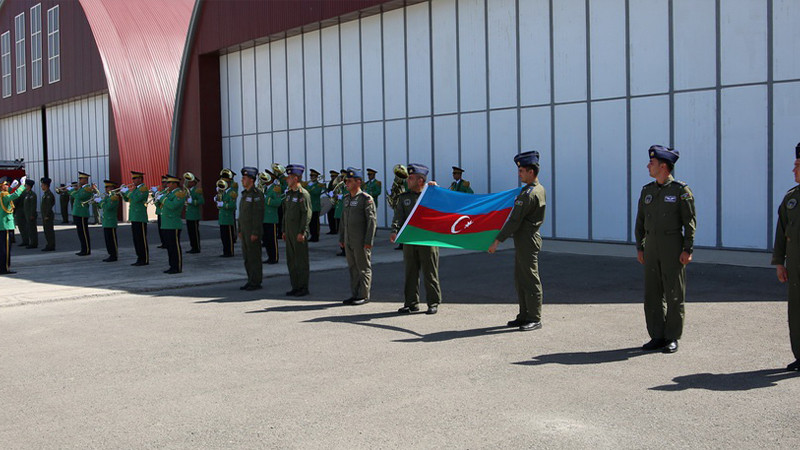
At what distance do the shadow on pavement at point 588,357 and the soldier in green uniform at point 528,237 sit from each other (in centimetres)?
120

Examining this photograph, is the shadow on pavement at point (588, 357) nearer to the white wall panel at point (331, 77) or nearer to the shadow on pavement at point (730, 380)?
the shadow on pavement at point (730, 380)

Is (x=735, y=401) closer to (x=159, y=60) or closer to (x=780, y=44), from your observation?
(x=780, y=44)

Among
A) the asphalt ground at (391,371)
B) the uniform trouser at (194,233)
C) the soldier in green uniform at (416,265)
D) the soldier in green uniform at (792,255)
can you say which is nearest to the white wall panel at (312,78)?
the uniform trouser at (194,233)

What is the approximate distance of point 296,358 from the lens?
7156 millimetres

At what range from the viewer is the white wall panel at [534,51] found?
1861 centimetres

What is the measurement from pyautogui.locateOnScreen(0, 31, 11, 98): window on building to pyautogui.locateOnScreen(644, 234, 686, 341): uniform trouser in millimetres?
43875

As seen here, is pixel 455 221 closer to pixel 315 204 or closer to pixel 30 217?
pixel 315 204

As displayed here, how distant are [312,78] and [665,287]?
2019 centimetres

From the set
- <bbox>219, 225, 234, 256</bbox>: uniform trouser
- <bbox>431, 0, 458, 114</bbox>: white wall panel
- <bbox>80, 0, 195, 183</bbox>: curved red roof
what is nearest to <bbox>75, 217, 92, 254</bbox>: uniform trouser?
<bbox>219, 225, 234, 256</bbox>: uniform trouser

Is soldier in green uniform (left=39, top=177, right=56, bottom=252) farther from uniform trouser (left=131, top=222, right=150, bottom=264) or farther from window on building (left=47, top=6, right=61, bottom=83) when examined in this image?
window on building (left=47, top=6, right=61, bottom=83)

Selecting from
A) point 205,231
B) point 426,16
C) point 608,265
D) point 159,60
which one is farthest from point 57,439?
point 159,60

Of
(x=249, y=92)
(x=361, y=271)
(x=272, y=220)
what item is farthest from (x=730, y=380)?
(x=249, y=92)

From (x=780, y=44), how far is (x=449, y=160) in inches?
355

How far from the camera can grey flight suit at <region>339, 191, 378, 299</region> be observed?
10.3 metres
